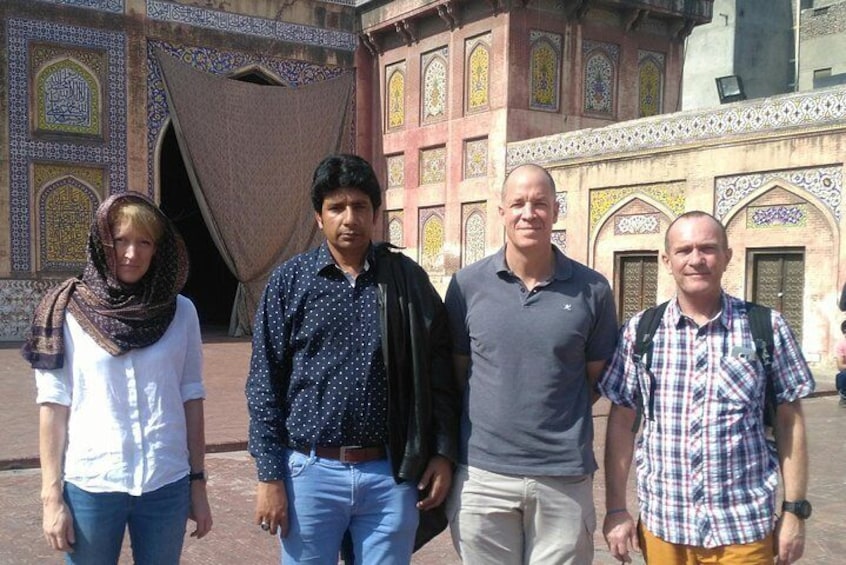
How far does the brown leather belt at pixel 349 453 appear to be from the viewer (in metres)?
2.28

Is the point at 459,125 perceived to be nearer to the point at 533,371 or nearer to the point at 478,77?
the point at 478,77

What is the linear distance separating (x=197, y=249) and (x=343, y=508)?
18.7 m

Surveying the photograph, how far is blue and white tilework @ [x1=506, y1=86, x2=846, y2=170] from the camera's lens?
1019cm

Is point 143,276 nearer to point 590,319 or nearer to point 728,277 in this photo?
point 590,319

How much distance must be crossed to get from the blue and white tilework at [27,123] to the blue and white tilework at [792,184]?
33.9ft

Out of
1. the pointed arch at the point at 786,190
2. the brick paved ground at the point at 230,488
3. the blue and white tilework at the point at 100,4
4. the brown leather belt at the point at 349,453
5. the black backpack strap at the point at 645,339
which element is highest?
the blue and white tilework at the point at 100,4

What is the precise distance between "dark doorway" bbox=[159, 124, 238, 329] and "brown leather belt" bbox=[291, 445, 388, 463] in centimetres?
1669

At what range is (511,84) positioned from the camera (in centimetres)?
1416

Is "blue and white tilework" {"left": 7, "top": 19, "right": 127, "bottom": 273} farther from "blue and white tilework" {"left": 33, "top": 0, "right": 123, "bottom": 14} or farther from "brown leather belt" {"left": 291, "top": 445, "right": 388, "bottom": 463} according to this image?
"brown leather belt" {"left": 291, "top": 445, "right": 388, "bottom": 463}

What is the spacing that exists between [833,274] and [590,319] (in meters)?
8.96

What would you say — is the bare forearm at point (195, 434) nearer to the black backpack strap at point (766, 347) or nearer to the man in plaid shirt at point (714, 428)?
the man in plaid shirt at point (714, 428)

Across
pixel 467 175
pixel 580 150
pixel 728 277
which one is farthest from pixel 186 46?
pixel 728 277

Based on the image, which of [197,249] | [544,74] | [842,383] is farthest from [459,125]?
[842,383]

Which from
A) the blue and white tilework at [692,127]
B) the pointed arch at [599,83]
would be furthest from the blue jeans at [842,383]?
the pointed arch at [599,83]
